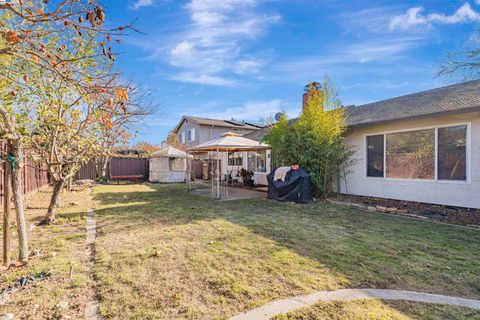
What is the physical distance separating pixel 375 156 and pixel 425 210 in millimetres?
→ 2324

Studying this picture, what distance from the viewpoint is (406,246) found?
4352 mm

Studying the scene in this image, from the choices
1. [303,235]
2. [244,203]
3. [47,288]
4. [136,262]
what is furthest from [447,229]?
[47,288]

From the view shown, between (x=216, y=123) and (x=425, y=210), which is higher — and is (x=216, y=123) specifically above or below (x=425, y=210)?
above

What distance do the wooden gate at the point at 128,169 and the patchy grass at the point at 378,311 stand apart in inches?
722

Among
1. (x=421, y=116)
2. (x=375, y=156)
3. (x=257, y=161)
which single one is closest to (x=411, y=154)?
(x=375, y=156)

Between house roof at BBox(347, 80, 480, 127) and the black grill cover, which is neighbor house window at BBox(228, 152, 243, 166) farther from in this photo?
the black grill cover

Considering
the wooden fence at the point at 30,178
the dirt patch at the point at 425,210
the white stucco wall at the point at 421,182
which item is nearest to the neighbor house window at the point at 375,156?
the white stucco wall at the point at 421,182

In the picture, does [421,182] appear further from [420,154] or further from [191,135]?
[191,135]

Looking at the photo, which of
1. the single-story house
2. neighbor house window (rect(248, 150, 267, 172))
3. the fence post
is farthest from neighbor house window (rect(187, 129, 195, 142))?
the fence post

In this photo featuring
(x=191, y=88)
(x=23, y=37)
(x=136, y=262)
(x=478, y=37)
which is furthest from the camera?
(x=191, y=88)

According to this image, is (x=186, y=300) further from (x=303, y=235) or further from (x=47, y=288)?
(x=303, y=235)

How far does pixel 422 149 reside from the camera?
299 inches

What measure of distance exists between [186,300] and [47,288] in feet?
5.13

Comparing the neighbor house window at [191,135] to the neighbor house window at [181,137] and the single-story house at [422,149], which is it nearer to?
the neighbor house window at [181,137]
